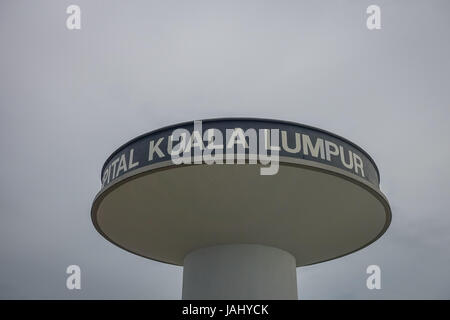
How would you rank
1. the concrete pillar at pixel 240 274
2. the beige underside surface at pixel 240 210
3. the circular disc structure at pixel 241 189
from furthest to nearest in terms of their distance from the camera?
the concrete pillar at pixel 240 274 < the beige underside surface at pixel 240 210 < the circular disc structure at pixel 241 189

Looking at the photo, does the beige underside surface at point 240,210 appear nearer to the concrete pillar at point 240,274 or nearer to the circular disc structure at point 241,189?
the circular disc structure at point 241,189

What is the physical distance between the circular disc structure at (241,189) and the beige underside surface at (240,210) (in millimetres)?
26

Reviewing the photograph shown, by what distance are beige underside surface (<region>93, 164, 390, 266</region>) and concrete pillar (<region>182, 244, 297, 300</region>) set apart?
0.33 meters

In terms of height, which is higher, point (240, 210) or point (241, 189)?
point (241, 189)

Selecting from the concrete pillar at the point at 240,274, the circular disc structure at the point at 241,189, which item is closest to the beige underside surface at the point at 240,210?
the circular disc structure at the point at 241,189

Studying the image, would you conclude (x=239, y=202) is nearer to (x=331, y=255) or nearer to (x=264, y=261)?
(x=264, y=261)

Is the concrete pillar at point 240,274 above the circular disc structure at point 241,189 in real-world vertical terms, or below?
below

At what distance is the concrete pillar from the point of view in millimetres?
13023

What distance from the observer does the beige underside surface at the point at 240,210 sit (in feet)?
36.1

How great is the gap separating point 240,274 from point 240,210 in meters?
1.99

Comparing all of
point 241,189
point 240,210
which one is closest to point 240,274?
point 240,210

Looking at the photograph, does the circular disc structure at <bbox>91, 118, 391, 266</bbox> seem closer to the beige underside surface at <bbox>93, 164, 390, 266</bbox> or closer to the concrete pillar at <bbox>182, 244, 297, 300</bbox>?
the beige underside surface at <bbox>93, 164, 390, 266</bbox>

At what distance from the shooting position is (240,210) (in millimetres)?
12375

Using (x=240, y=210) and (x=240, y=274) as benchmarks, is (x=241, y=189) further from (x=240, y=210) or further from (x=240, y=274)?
(x=240, y=274)
